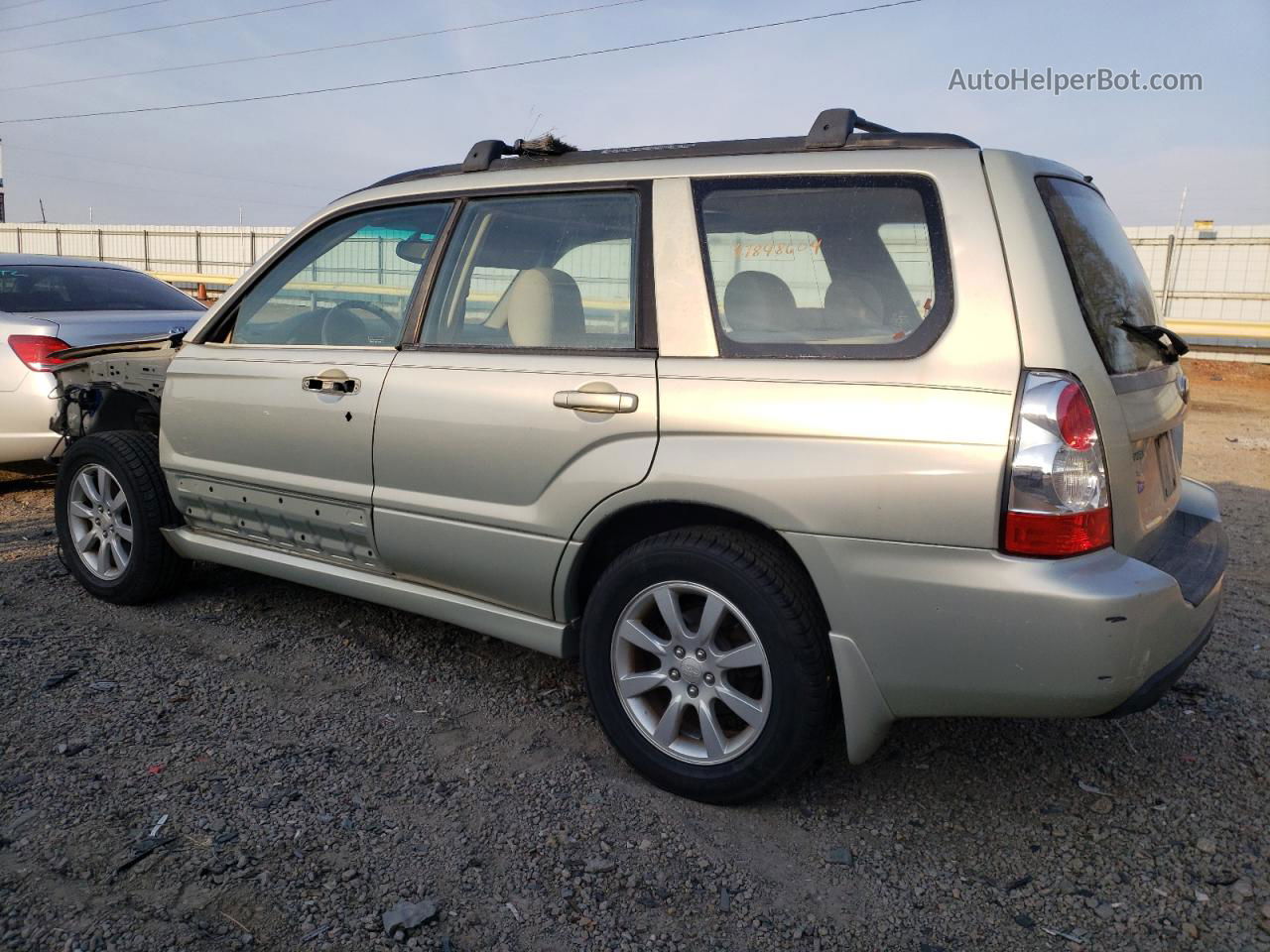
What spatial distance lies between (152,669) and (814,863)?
253 cm

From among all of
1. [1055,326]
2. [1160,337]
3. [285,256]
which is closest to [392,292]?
[285,256]

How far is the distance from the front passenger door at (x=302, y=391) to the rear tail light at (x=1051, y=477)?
6.93ft

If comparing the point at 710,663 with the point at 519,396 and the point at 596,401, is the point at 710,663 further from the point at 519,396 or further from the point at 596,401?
the point at 519,396

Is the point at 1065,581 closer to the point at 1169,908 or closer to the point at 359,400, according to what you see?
the point at 1169,908

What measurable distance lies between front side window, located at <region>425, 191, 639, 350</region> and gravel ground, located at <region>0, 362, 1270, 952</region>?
130cm

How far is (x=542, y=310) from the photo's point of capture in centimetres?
326

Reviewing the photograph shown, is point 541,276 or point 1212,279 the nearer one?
point 541,276

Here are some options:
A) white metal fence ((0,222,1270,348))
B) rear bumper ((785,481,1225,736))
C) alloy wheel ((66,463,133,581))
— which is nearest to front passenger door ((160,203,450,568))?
alloy wheel ((66,463,133,581))

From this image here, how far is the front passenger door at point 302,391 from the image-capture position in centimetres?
355

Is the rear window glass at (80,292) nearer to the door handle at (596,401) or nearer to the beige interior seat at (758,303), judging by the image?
the door handle at (596,401)

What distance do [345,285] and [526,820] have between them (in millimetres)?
2180

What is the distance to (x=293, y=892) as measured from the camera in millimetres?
2422

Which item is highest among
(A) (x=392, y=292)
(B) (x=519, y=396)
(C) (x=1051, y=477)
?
(A) (x=392, y=292)

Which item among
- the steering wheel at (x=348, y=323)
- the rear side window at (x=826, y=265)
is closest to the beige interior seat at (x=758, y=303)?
the rear side window at (x=826, y=265)
